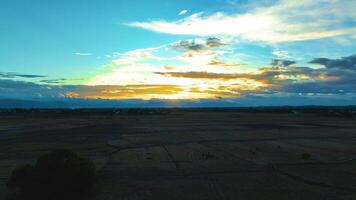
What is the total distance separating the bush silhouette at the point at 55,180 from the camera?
14719mm

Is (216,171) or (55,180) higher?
(55,180)

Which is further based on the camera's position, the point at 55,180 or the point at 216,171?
the point at 216,171

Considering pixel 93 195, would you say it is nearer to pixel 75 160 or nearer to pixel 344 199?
pixel 75 160

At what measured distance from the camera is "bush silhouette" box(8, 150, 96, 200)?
14.7 meters

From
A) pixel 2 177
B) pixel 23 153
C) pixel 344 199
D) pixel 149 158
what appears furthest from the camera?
pixel 23 153

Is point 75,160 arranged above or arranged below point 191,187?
above

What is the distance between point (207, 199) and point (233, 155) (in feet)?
38.5

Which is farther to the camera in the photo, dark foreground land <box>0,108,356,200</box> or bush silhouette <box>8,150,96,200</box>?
dark foreground land <box>0,108,356,200</box>

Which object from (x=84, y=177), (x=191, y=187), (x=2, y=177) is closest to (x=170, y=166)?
(x=191, y=187)

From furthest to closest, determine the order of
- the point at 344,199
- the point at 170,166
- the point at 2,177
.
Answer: the point at 170,166
the point at 2,177
the point at 344,199

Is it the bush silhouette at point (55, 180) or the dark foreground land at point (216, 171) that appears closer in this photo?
the bush silhouette at point (55, 180)

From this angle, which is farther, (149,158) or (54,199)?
(149,158)

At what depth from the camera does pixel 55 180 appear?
1495 centimetres

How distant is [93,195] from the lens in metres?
15.3
